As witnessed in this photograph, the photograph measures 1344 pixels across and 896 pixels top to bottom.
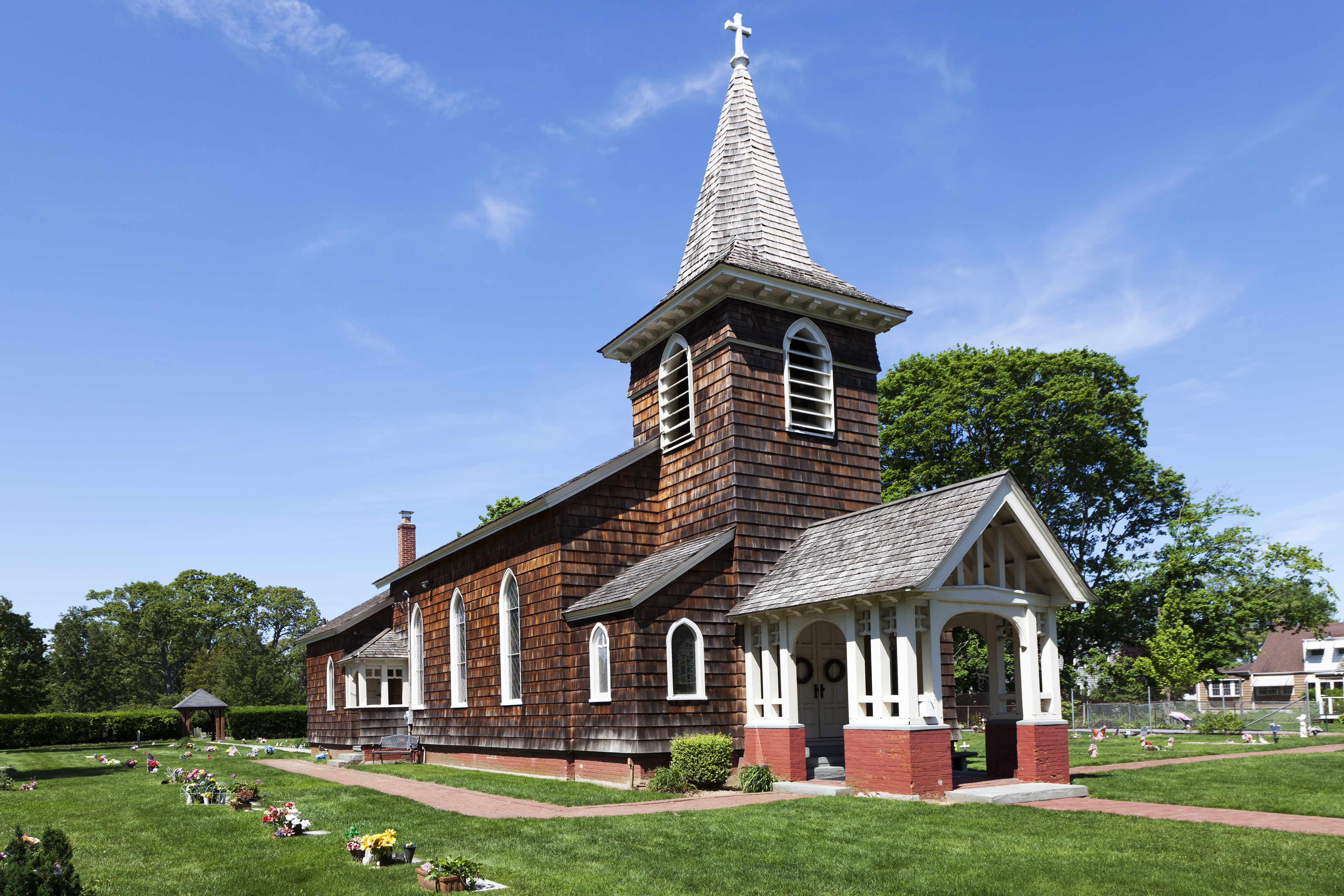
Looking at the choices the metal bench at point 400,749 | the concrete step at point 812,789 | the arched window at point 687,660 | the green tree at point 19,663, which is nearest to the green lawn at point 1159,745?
the concrete step at point 812,789

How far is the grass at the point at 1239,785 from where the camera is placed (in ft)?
50.7

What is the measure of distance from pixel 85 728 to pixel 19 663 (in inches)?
1168

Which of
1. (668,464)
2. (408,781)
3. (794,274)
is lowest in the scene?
(408,781)

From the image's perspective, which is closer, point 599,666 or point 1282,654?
point 599,666

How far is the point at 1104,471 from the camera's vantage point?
1738 inches

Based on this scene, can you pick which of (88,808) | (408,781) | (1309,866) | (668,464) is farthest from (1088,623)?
(88,808)

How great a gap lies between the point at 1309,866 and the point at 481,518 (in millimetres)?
46672

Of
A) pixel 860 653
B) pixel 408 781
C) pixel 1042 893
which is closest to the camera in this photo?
pixel 1042 893

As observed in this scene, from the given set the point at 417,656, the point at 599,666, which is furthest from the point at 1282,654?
the point at 599,666

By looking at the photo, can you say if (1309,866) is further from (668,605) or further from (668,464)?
(668,464)

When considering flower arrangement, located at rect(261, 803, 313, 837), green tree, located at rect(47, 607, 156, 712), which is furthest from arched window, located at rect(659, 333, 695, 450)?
green tree, located at rect(47, 607, 156, 712)

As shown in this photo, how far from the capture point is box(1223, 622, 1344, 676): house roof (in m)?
68.1

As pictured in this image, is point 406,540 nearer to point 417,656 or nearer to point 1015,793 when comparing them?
point 417,656

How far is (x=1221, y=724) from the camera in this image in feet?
122
